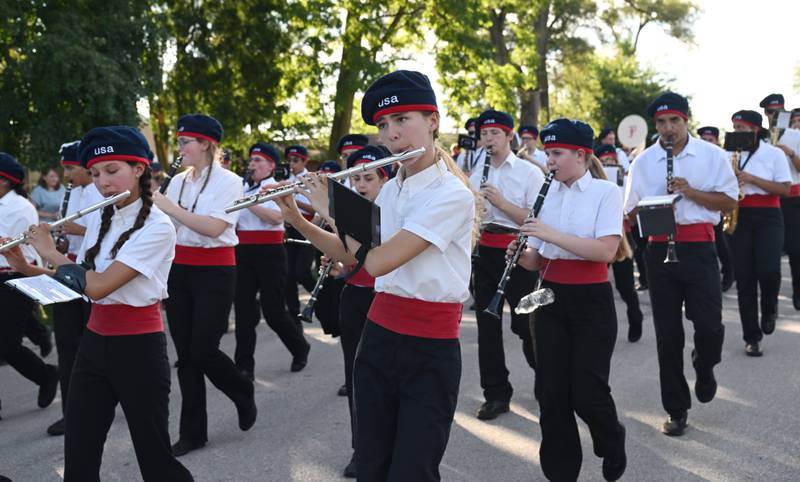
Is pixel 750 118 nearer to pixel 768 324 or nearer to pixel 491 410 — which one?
pixel 768 324

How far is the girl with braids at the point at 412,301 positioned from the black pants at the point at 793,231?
25.2 ft

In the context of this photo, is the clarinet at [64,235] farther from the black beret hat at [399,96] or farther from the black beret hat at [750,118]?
the black beret hat at [750,118]

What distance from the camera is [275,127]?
23.2m

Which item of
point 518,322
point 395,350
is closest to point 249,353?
point 518,322

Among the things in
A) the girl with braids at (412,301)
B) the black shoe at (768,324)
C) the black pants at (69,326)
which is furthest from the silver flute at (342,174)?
the black shoe at (768,324)

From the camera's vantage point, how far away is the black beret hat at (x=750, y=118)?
8.48 meters

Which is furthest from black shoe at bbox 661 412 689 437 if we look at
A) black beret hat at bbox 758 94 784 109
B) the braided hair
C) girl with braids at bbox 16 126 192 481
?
black beret hat at bbox 758 94 784 109

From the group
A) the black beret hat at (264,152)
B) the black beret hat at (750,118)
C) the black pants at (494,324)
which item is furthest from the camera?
the black beret hat at (264,152)

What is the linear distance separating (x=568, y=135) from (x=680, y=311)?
176cm

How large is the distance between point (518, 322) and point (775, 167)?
3485 millimetres

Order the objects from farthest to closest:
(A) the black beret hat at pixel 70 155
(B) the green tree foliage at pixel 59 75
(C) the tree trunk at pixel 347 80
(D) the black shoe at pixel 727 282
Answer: (C) the tree trunk at pixel 347 80
(B) the green tree foliage at pixel 59 75
(D) the black shoe at pixel 727 282
(A) the black beret hat at pixel 70 155

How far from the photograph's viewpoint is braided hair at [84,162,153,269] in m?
4.02

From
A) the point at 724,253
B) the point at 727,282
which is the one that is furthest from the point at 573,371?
the point at 724,253

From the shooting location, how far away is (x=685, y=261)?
5.75 m
